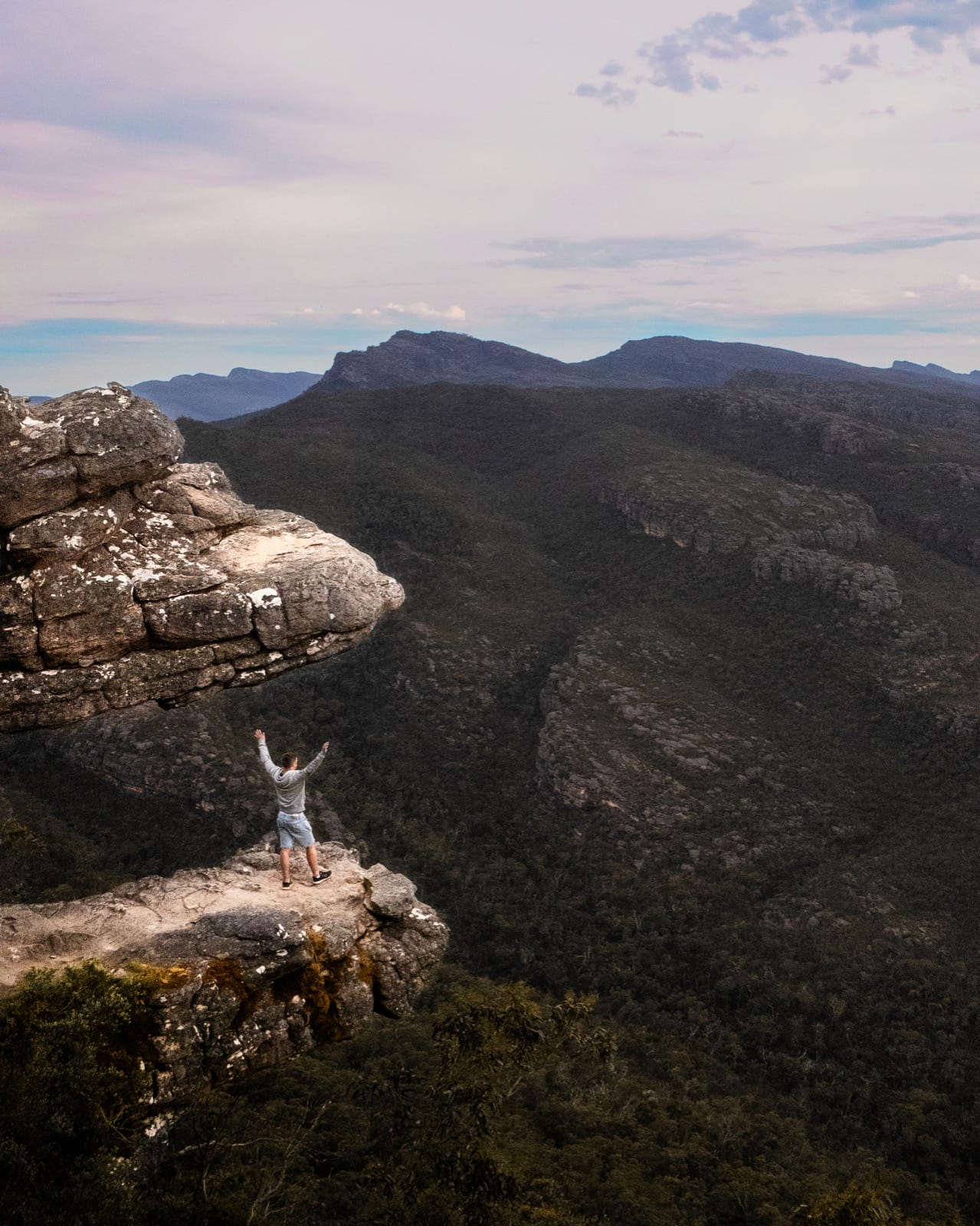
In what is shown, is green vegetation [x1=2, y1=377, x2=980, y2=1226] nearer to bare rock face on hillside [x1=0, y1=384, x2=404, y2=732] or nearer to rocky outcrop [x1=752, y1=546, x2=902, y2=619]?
rocky outcrop [x1=752, y1=546, x2=902, y2=619]

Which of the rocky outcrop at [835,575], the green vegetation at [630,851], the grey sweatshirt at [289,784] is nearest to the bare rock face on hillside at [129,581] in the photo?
the grey sweatshirt at [289,784]

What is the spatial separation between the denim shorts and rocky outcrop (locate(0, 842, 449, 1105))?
0.93m

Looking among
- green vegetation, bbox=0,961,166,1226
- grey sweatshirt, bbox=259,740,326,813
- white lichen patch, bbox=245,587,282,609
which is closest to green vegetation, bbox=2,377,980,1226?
green vegetation, bbox=0,961,166,1226

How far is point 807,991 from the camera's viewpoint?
41688mm

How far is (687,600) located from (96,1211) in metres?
76.6

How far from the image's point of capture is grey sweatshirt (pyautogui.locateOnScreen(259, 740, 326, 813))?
55.4 ft

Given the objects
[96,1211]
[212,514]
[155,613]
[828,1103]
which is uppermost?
[212,514]

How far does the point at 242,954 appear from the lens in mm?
14477

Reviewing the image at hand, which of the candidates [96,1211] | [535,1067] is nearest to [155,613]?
[96,1211]

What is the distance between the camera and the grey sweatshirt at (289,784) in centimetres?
1688

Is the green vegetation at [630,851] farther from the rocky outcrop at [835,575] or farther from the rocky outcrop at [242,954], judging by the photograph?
the rocky outcrop at [242,954]

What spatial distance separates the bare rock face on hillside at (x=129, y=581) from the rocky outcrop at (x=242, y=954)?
4.26 metres

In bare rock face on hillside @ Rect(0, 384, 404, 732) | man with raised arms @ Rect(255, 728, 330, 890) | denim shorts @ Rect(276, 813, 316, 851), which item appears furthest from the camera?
denim shorts @ Rect(276, 813, 316, 851)

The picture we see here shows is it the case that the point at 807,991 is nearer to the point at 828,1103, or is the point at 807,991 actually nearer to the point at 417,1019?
the point at 828,1103
